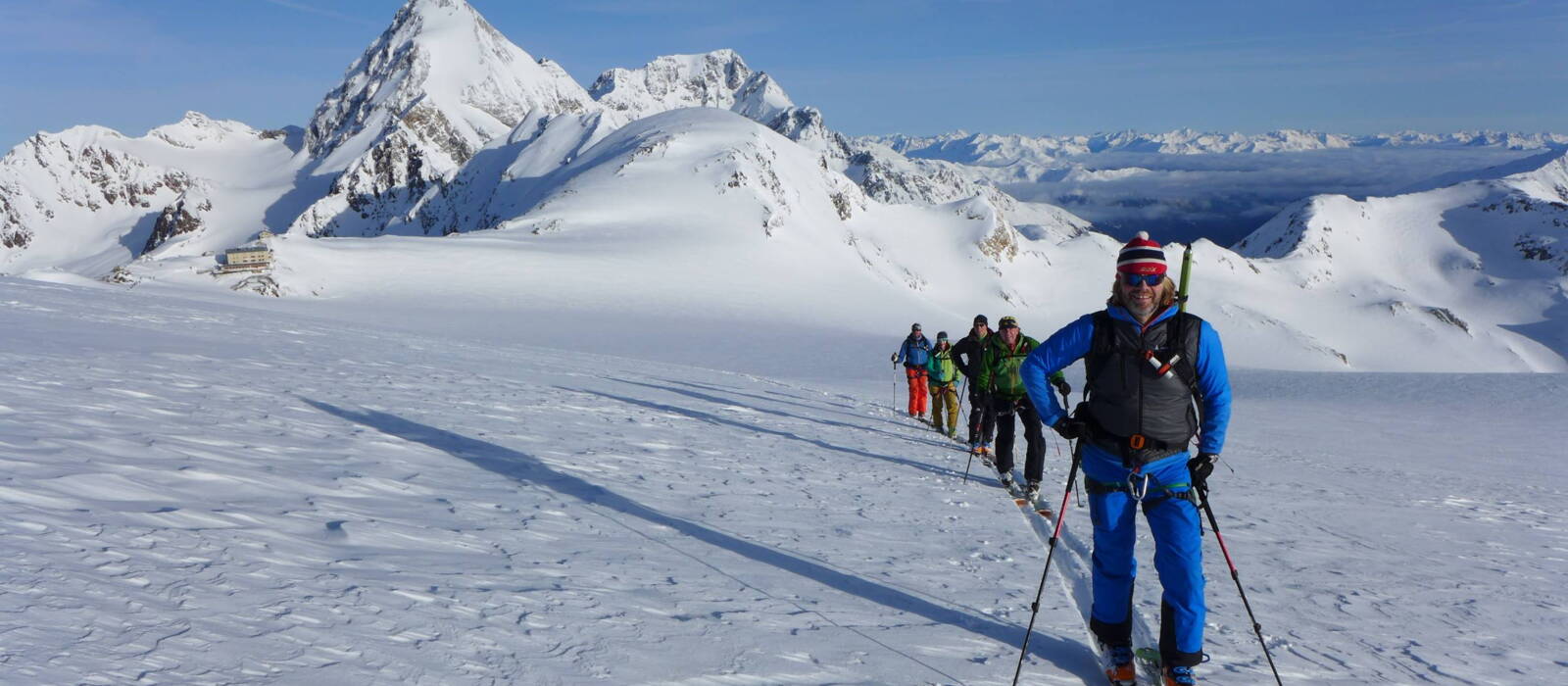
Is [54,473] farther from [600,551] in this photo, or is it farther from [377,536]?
[600,551]

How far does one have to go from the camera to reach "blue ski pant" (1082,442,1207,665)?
5188 millimetres

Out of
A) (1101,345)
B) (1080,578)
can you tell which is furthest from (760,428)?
(1101,345)

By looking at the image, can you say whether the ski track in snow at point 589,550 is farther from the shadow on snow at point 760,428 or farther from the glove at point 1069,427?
the glove at point 1069,427

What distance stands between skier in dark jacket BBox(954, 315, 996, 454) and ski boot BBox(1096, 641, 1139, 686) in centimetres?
710

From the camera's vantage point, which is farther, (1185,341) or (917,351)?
(917,351)

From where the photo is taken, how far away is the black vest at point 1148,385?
5180 mm

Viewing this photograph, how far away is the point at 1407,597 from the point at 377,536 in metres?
8.21

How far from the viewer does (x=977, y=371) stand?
12.5 m

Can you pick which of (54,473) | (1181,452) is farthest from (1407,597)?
(54,473)

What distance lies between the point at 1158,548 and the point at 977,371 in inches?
283

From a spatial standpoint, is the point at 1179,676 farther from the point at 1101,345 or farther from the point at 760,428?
the point at 760,428

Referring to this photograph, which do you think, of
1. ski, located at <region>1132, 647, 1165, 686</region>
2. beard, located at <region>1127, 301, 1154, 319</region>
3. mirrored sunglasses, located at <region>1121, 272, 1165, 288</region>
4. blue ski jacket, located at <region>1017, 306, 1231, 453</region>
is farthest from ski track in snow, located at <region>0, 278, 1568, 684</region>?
mirrored sunglasses, located at <region>1121, 272, 1165, 288</region>

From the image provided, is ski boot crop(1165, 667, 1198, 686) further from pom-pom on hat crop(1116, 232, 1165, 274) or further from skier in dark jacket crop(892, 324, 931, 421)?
skier in dark jacket crop(892, 324, 931, 421)

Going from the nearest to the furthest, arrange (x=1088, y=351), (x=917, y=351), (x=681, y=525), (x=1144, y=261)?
(x=1144, y=261) < (x=1088, y=351) < (x=681, y=525) < (x=917, y=351)
